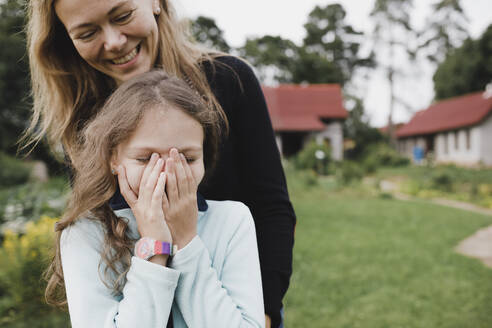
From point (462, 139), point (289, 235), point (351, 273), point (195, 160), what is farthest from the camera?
point (462, 139)

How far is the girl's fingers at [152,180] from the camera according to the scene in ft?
3.79

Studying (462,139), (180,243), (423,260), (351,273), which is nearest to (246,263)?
(180,243)

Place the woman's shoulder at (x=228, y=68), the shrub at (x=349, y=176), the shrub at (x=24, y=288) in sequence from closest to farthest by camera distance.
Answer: the woman's shoulder at (x=228, y=68)
the shrub at (x=24, y=288)
the shrub at (x=349, y=176)

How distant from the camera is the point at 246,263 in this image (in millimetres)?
1284

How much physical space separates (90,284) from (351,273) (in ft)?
16.6

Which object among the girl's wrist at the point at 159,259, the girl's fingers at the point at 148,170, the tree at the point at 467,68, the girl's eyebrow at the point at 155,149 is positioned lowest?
the girl's wrist at the point at 159,259

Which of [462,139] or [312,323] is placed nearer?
[312,323]

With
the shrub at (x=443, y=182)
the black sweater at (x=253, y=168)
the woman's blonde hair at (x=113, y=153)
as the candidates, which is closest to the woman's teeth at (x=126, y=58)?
the woman's blonde hair at (x=113, y=153)

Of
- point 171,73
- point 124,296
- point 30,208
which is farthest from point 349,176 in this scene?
point 124,296

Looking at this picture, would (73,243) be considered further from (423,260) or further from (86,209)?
(423,260)

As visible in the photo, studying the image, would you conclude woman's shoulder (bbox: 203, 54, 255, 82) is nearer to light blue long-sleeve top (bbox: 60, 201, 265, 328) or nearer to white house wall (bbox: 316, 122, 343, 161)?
light blue long-sleeve top (bbox: 60, 201, 265, 328)

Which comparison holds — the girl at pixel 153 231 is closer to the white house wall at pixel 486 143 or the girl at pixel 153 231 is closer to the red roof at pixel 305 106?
the red roof at pixel 305 106

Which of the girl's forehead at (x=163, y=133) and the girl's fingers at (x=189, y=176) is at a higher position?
the girl's forehead at (x=163, y=133)

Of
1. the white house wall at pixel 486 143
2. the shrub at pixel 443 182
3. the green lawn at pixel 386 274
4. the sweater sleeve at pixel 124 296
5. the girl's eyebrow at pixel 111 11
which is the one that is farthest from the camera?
the white house wall at pixel 486 143
